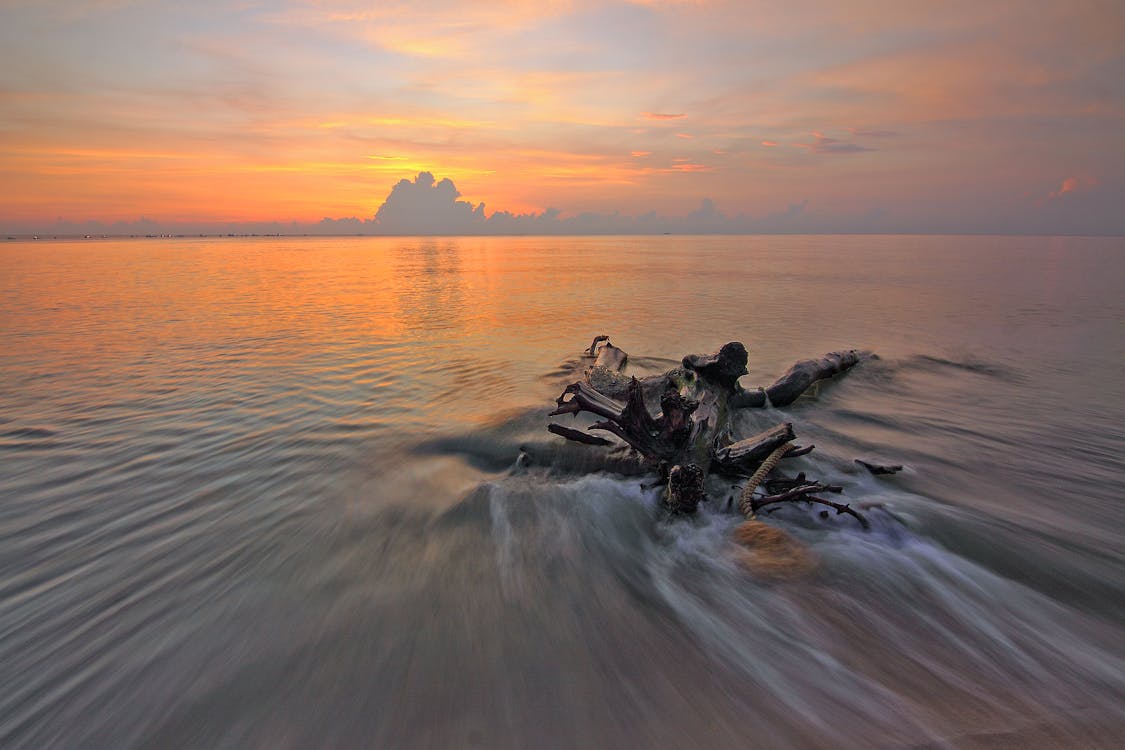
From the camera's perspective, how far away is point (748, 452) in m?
5.21

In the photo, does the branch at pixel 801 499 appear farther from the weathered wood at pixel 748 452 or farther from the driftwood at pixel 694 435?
the weathered wood at pixel 748 452

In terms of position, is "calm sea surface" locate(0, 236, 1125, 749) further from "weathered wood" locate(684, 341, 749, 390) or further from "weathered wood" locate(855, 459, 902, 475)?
"weathered wood" locate(684, 341, 749, 390)

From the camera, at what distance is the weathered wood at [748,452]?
514 cm

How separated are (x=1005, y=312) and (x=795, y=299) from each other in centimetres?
841

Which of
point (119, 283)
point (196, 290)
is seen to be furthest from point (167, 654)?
point (119, 283)

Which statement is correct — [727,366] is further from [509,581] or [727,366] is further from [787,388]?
[509,581]

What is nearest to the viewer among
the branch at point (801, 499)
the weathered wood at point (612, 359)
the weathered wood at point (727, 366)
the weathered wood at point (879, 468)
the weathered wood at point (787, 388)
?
the branch at point (801, 499)

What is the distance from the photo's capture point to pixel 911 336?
51.5 ft

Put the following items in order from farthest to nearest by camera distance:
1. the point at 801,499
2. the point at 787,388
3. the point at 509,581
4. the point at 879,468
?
the point at 787,388 → the point at 879,468 → the point at 801,499 → the point at 509,581

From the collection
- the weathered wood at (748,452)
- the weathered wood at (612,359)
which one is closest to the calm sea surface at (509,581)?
the weathered wood at (748,452)

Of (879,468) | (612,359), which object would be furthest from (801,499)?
(612,359)

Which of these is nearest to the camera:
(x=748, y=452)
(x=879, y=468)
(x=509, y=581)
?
(x=509, y=581)

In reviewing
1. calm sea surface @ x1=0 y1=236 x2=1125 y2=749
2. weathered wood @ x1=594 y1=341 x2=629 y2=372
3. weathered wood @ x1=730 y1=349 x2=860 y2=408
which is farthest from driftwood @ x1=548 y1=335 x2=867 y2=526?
weathered wood @ x1=594 y1=341 x2=629 y2=372

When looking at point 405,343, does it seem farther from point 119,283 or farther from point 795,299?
point 119,283
